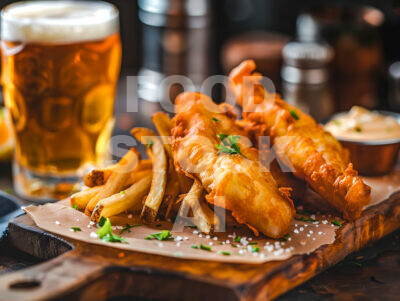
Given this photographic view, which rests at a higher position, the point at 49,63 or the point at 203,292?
the point at 49,63

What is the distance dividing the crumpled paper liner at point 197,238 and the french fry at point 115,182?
81mm

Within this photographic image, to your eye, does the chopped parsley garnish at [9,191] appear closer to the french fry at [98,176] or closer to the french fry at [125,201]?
the french fry at [98,176]

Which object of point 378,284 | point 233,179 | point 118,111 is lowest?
point 118,111

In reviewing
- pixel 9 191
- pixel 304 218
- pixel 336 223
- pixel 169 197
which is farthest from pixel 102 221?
pixel 9 191

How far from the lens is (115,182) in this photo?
111 inches

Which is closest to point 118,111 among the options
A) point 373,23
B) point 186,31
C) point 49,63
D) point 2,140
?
point 186,31

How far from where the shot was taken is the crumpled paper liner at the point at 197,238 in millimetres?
2438

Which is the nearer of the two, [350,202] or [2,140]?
[350,202]

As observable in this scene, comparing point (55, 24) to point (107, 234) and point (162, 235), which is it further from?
point (162, 235)

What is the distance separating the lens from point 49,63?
11.4 feet

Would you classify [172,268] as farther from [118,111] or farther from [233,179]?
[118,111]

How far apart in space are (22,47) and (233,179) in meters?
1.65

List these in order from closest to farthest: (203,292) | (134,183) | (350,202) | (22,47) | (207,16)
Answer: (203,292) < (350,202) < (134,183) < (22,47) < (207,16)

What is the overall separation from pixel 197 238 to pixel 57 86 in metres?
1.43
